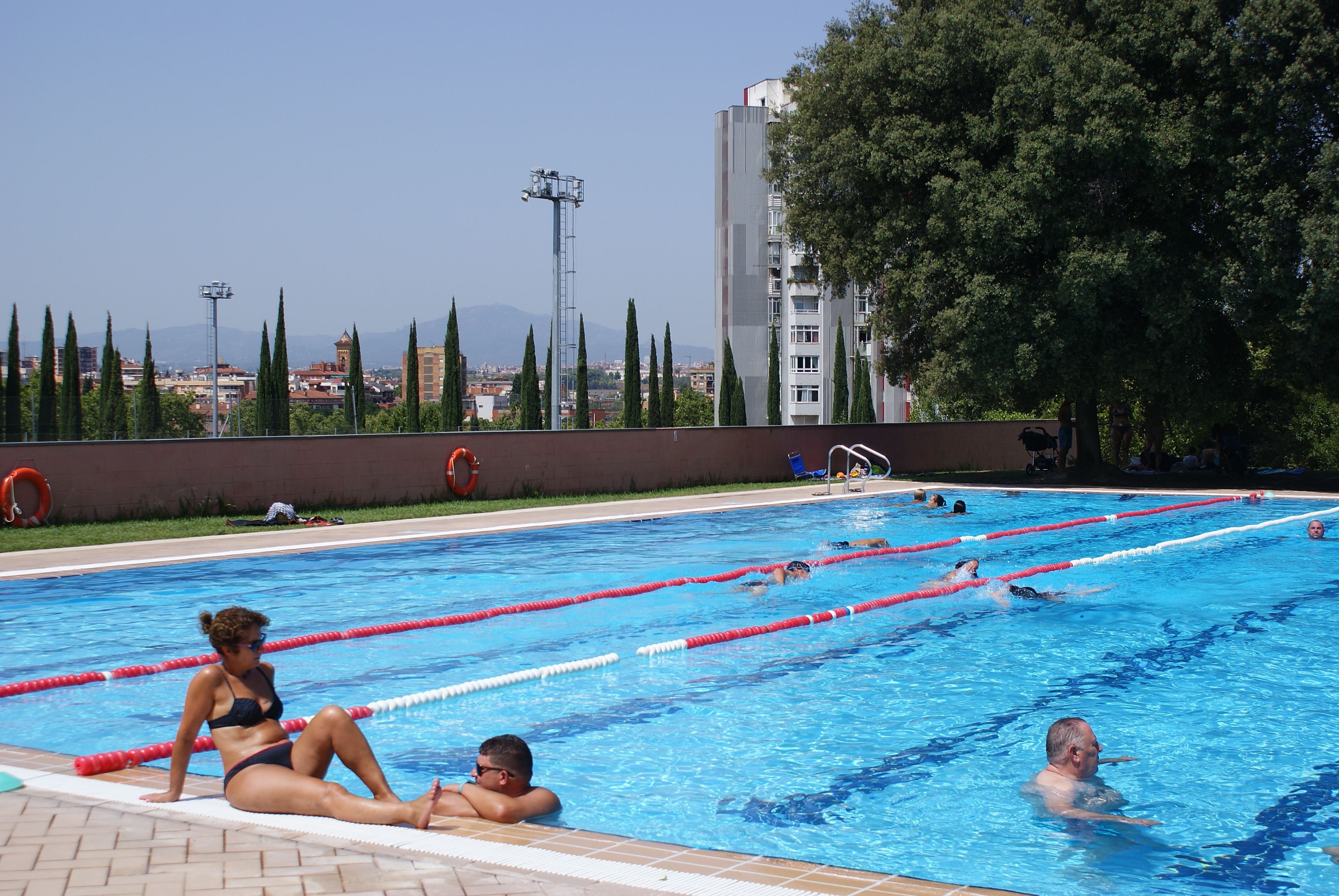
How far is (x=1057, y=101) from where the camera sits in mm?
22781

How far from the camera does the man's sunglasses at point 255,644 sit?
189 inches

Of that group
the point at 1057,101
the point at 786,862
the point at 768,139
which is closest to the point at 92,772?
the point at 786,862

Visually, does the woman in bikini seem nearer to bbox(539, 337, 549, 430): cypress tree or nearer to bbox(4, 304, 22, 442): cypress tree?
bbox(4, 304, 22, 442): cypress tree

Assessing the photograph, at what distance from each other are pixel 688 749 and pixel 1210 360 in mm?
22250

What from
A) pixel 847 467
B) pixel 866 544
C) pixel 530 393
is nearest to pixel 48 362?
pixel 530 393

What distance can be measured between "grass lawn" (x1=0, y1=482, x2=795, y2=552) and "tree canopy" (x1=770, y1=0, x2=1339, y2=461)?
25.4ft

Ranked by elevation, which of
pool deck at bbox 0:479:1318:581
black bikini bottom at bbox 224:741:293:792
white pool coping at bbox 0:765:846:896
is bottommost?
white pool coping at bbox 0:765:846:896

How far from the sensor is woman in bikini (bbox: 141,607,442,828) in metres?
4.55

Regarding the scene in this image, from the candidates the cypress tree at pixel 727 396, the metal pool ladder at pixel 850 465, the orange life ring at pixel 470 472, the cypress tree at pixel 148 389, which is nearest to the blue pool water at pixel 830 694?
the orange life ring at pixel 470 472

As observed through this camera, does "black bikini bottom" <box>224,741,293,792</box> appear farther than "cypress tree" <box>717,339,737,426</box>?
No

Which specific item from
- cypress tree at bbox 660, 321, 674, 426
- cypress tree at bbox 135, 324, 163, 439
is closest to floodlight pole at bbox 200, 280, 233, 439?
cypress tree at bbox 135, 324, 163, 439

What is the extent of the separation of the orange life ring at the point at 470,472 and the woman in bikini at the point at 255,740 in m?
15.4

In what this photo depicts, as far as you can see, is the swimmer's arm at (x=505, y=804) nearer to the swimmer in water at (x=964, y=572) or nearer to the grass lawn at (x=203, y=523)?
the swimmer in water at (x=964, y=572)

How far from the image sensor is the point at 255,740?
479cm
